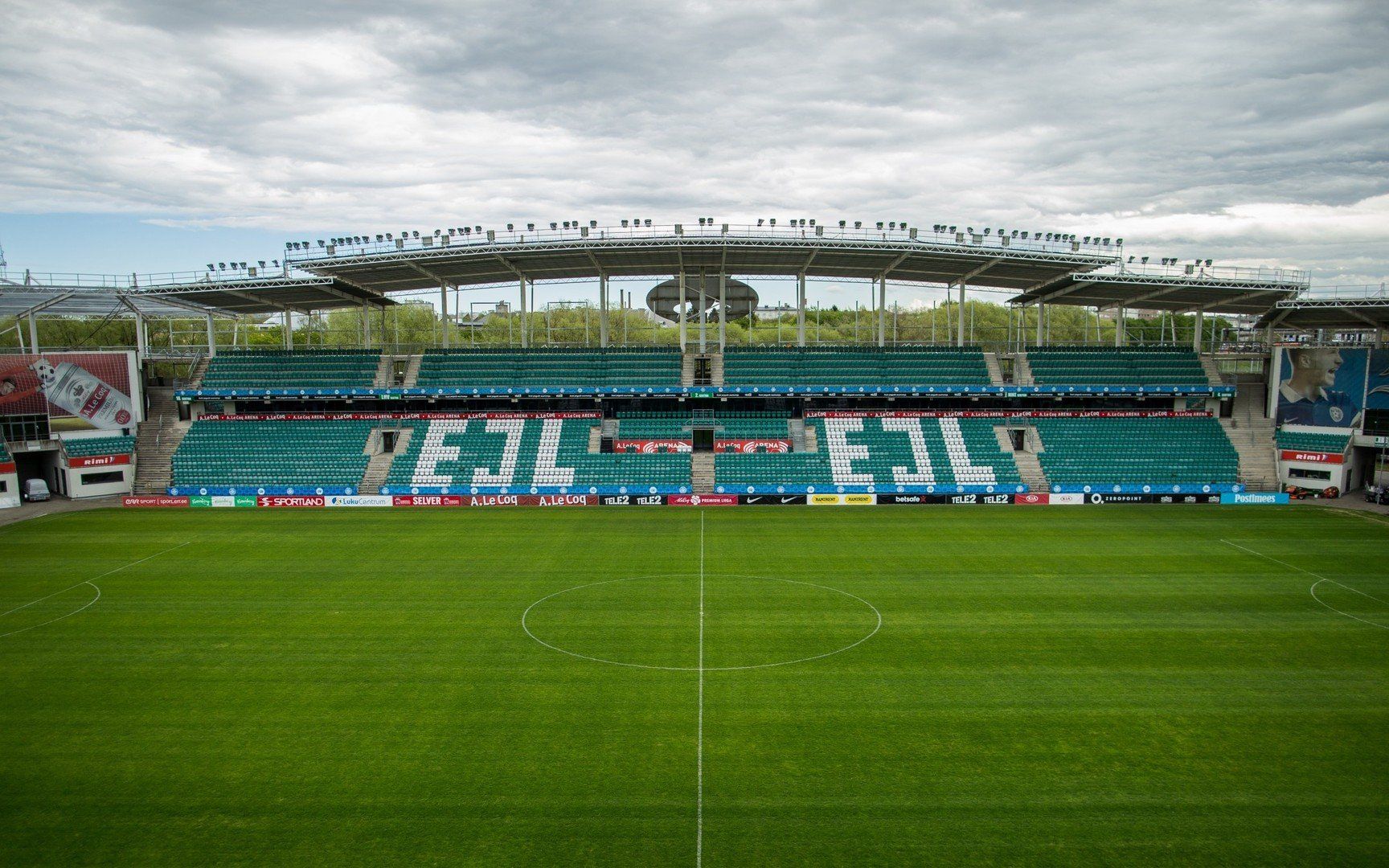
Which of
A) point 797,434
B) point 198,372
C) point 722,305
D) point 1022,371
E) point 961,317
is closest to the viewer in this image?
point 797,434

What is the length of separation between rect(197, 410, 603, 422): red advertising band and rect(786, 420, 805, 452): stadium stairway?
10691mm

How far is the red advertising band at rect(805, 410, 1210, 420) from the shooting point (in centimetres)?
4203

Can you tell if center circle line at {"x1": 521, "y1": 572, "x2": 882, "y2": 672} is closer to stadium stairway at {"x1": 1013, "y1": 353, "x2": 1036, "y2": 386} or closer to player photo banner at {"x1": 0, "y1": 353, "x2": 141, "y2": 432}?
stadium stairway at {"x1": 1013, "y1": 353, "x2": 1036, "y2": 386}

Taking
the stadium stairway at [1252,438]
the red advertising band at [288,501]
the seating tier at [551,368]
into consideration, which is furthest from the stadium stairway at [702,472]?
the stadium stairway at [1252,438]

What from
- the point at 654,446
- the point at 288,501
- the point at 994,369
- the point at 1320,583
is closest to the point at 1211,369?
the point at 994,369

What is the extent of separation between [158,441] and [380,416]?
11287 mm

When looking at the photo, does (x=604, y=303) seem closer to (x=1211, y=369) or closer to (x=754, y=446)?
(x=754, y=446)

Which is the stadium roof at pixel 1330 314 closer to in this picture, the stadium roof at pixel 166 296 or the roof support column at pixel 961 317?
the roof support column at pixel 961 317

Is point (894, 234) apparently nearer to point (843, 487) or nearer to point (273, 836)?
point (843, 487)

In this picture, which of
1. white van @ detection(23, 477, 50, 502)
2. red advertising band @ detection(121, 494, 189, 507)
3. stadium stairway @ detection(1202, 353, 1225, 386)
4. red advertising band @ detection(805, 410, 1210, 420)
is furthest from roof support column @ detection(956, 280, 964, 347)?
white van @ detection(23, 477, 50, 502)

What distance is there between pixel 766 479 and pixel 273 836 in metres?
28.3

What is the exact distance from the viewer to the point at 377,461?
39594 mm

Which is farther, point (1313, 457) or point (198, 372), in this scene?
point (198, 372)

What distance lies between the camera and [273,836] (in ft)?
35.4
